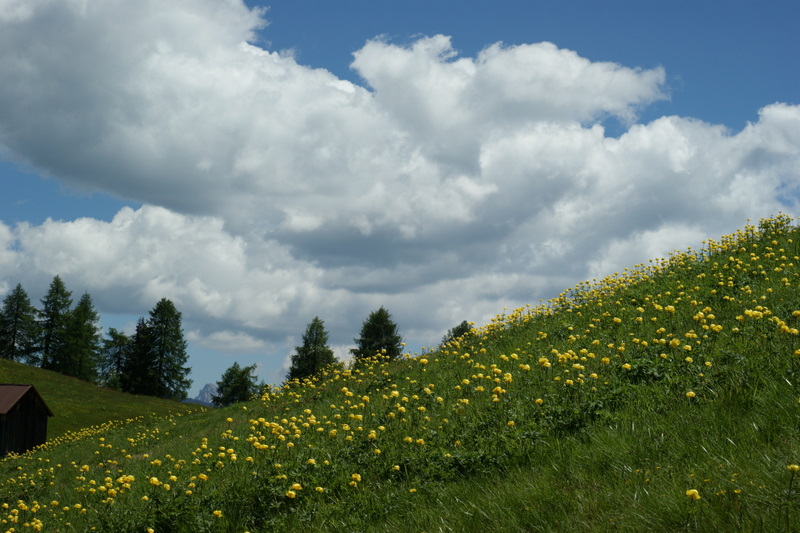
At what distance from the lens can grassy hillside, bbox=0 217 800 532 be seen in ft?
14.6

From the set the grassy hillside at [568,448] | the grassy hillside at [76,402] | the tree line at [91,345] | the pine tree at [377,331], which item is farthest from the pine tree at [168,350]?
the grassy hillside at [568,448]

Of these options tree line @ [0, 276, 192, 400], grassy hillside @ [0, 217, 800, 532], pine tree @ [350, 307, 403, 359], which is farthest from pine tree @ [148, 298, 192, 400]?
grassy hillside @ [0, 217, 800, 532]

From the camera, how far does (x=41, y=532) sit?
9.70 m

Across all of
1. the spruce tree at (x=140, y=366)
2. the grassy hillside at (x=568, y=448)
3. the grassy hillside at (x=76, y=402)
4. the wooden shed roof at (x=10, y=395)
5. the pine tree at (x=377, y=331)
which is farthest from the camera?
the spruce tree at (x=140, y=366)

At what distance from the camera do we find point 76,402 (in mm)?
50188

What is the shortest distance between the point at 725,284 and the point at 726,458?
747 centimetres

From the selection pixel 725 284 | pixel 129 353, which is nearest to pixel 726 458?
pixel 725 284

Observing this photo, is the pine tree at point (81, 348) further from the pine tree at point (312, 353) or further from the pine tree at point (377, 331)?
the pine tree at point (377, 331)

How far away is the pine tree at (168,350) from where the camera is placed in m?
74.9

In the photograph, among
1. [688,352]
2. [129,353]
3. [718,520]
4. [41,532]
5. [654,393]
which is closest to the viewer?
[718,520]

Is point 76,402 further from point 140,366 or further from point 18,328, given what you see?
point 18,328

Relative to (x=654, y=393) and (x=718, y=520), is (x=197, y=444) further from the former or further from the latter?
(x=718, y=520)

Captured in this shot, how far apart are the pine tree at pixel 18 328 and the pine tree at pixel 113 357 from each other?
923 cm

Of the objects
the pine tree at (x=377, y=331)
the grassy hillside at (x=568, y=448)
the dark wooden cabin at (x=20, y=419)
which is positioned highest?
the pine tree at (x=377, y=331)
